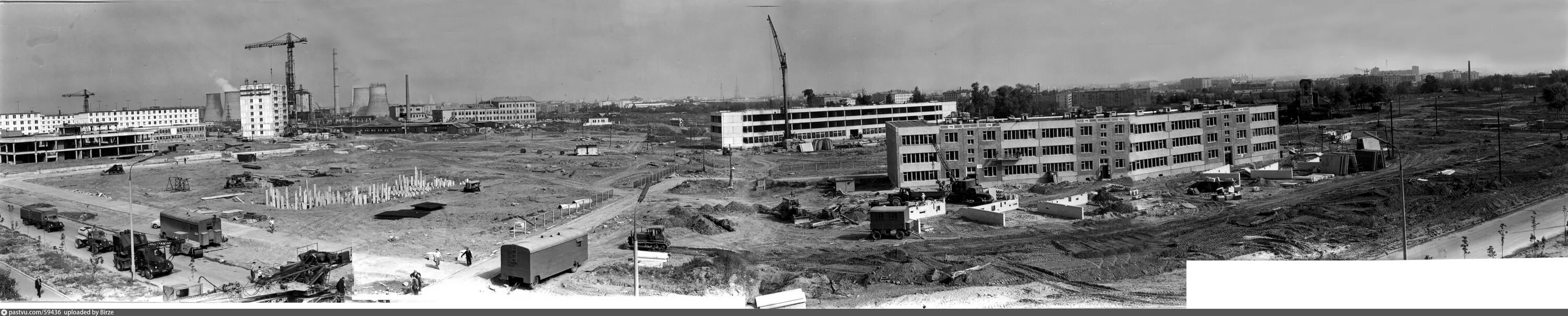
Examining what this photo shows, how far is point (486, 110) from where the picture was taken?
62.2 metres

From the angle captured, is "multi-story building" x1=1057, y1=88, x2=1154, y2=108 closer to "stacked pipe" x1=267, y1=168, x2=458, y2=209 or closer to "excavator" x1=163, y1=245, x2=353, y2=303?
"stacked pipe" x1=267, y1=168, x2=458, y2=209

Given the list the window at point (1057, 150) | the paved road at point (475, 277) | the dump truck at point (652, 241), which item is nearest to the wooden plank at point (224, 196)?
the paved road at point (475, 277)

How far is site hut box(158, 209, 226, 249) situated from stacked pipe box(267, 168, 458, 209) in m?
3.60

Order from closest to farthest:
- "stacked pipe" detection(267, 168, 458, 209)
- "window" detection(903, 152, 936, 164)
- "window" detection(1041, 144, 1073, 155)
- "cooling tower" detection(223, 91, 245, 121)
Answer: "stacked pipe" detection(267, 168, 458, 209) → "window" detection(903, 152, 936, 164) → "window" detection(1041, 144, 1073, 155) → "cooling tower" detection(223, 91, 245, 121)

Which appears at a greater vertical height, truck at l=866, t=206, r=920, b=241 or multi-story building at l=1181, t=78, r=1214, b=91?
multi-story building at l=1181, t=78, r=1214, b=91

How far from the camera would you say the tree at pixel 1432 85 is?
130 feet

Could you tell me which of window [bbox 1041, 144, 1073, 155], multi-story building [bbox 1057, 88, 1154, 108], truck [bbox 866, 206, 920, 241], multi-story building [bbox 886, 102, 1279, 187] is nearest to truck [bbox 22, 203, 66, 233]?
truck [bbox 866, 206, 920, 241]

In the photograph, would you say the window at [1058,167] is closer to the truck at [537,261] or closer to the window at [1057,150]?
the window at [1057,150]

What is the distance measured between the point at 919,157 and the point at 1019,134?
1.99m

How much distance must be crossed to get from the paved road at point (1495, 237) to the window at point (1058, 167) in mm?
7030

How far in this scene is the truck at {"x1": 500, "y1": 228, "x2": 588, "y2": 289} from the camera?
30.6 ft

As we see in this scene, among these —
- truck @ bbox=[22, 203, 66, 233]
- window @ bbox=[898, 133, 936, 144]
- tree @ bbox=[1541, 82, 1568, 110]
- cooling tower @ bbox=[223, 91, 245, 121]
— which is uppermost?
cooling tower @ bbox=[223, 91, 245, 121]

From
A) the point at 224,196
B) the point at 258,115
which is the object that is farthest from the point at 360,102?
the point at 224,196

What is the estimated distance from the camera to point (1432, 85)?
39969 mm
